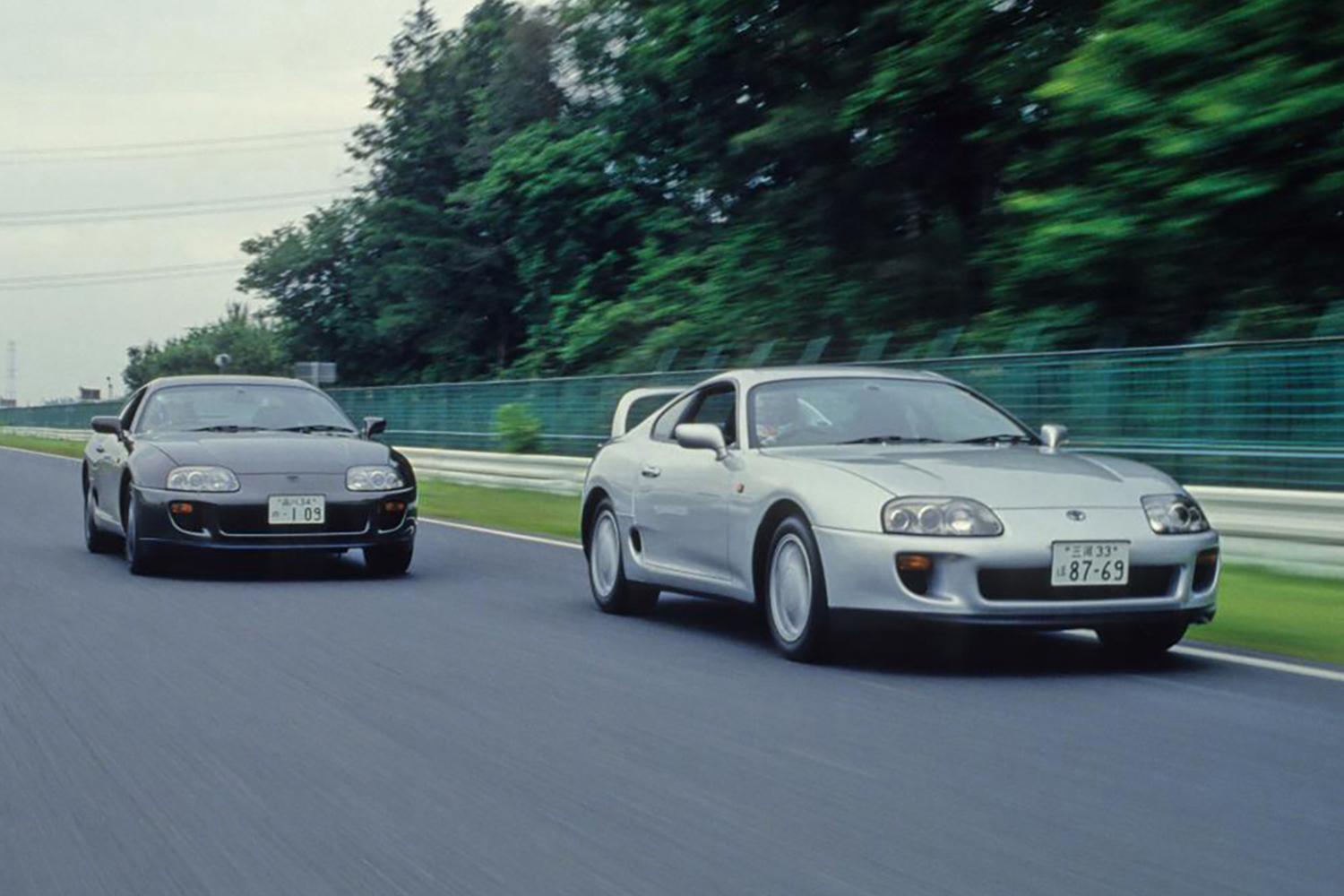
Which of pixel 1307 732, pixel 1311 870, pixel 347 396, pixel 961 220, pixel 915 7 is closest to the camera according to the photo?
pixel 1311 870

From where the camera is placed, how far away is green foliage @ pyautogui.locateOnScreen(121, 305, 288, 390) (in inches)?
4815

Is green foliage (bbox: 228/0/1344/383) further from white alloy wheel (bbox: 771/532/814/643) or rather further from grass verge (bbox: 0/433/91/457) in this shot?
white alloy wheel (bbox: 771/532/814/643)

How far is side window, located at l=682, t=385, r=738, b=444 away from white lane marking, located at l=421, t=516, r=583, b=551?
4.50 meters

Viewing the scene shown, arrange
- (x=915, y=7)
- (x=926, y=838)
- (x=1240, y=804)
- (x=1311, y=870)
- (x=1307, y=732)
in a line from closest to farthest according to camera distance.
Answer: (x=1311, y=870)
(x=926, y=838)
(x=1240, y=804)
(x=1307, y=732)
(x=915, y=7)

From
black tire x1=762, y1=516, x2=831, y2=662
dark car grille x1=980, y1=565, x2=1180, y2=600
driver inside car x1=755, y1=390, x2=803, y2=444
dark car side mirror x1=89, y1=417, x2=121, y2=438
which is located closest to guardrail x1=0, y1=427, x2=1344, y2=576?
driver inside car x1=755, y1=390, x2=803, y2=444

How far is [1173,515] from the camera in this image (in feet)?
25.5

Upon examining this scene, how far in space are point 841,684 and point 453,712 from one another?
161 centimetres

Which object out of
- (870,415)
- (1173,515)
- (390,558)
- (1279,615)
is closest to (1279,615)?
(1279,615)

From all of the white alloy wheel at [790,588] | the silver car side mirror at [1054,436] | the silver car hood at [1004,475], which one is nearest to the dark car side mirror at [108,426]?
the silver car hood at [1004,475]

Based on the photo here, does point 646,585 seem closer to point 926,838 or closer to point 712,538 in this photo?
point 712,538

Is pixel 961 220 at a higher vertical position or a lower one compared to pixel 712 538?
higher

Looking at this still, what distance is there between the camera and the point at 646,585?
1002 cm

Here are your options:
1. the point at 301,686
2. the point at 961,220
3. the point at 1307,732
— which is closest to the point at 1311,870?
the point at 1307,732

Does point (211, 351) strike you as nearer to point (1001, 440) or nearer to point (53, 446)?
point (53, 446)
